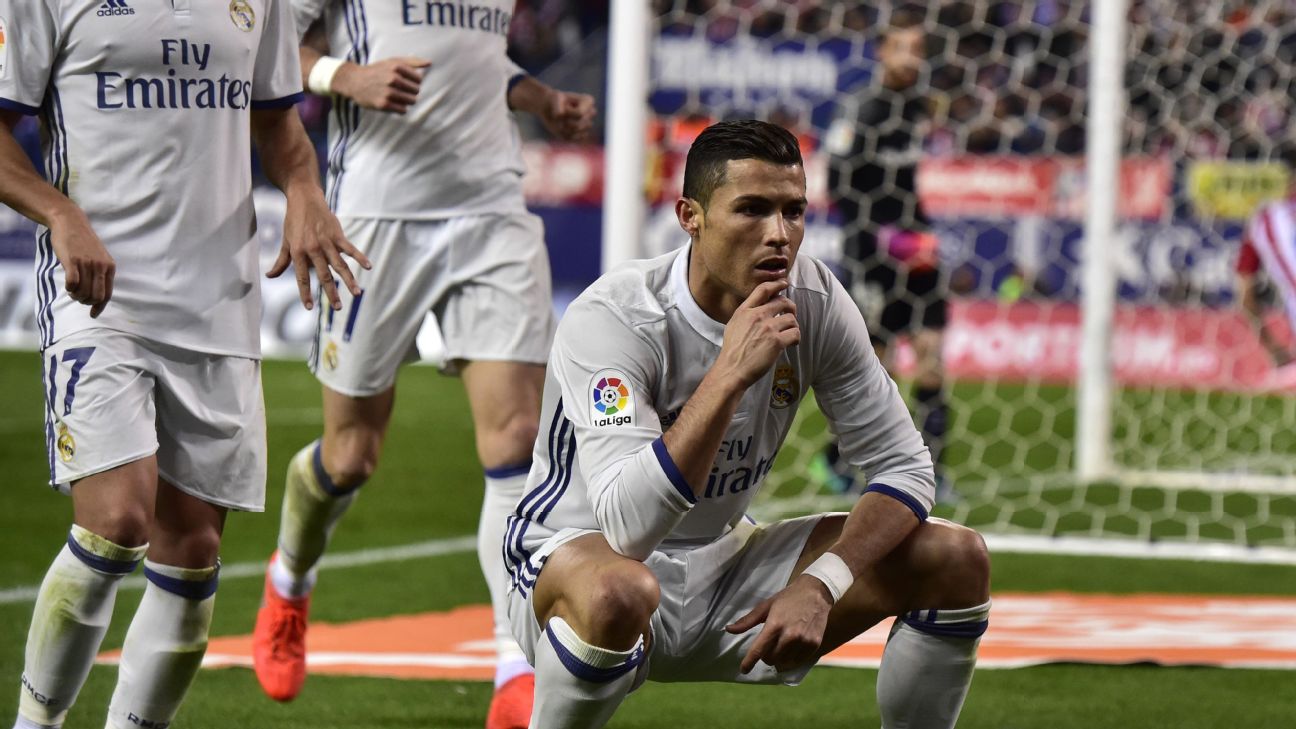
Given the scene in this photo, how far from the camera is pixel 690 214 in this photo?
3223mm

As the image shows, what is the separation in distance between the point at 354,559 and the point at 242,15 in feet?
11.0

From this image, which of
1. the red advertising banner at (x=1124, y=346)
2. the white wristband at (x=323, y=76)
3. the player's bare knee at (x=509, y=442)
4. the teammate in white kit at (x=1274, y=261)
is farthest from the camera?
the red advertising banner at (x=1124, y=346)

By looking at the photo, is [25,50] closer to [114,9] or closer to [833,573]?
[114,9]

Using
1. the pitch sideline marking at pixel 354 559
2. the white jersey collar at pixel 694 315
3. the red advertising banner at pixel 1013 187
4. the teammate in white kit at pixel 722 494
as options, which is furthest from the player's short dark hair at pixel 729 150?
the red advertising banner at pixel 1013 187

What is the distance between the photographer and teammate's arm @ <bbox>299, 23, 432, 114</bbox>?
4273 mm

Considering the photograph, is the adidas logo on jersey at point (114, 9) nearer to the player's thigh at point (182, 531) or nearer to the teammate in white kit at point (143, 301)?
the teammate in white kit at point (143, 301)

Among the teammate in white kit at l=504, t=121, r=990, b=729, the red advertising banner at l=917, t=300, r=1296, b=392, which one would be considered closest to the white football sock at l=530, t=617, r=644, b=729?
the teammate in white kit at l=504, t=121, r=990, b=729

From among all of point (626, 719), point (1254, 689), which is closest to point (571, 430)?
point (626, 719)

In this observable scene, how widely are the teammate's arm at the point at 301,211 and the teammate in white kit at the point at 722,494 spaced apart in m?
0.47

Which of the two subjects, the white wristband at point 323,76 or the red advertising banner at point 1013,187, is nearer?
the white wristband at point 323,76

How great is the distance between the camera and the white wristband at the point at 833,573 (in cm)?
313

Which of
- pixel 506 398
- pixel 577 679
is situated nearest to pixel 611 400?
pixel 577 679

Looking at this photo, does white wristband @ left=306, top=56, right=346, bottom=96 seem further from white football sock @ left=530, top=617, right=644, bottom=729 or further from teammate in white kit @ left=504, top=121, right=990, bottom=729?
white football sock @ left=530, top=617, right=644, bottom=729

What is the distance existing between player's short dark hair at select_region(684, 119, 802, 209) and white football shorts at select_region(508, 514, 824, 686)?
0.63 m
